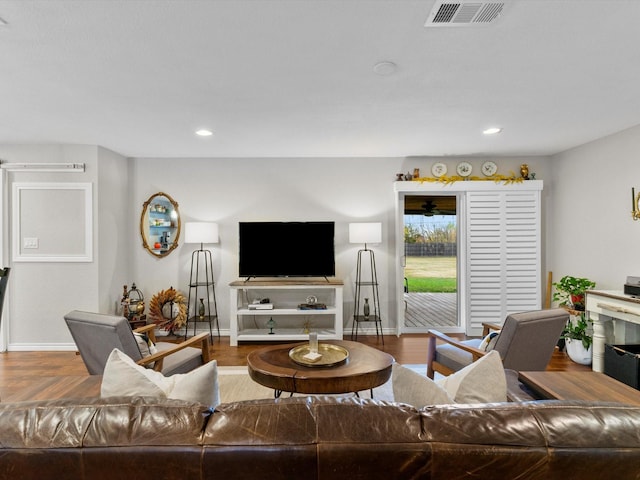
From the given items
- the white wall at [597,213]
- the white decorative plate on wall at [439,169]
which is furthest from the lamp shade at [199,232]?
the white wall at [597,213]

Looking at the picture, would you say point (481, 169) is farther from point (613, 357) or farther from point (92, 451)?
point (92, 451)

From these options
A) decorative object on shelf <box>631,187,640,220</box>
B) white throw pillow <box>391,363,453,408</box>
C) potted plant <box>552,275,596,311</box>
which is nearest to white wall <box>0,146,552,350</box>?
decorative object on shelf <box>631,187,640,220</box>

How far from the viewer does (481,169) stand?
4.80 meters

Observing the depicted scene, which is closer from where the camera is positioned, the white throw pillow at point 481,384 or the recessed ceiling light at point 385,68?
the white throw pillow at point 481,384

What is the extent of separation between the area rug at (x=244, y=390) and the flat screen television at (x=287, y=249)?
1495 millimetres

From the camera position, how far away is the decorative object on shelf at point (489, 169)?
187 inches

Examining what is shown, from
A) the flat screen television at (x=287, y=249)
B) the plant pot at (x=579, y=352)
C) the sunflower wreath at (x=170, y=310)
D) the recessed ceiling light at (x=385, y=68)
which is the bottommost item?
the plant pot at (x=579, y=352)

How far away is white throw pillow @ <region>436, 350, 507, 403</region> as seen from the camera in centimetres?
132

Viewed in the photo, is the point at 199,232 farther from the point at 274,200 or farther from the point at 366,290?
the point at 366,290

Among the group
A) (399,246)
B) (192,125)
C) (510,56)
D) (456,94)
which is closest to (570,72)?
(510,56)

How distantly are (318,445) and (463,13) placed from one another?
6.49 feet

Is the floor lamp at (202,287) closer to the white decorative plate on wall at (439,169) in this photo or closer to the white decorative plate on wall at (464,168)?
the white decorative plate on wall at (439,169)

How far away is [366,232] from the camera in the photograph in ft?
14.6

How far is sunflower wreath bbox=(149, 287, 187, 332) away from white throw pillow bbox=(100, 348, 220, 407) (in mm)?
3388
